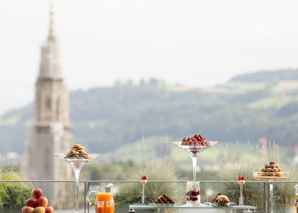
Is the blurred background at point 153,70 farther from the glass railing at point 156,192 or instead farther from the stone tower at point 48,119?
the glass railing at point 156,192

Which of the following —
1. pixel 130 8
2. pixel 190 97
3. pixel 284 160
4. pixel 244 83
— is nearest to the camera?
pixel 284 160

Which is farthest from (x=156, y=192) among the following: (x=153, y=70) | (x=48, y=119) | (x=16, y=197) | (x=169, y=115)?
(x=153, y=70)

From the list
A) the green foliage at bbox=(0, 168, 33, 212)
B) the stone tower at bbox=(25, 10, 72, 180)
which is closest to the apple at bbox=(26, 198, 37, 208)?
the green foliage at bbox=(0, 168, 33, 212)

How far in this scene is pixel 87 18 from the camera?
2463 inches

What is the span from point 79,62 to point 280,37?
20.2 metres

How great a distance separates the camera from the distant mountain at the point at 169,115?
188ft

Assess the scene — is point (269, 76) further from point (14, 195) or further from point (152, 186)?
point (14, 195)

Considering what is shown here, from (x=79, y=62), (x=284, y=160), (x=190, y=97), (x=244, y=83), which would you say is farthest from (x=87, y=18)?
(x=284, y=160)

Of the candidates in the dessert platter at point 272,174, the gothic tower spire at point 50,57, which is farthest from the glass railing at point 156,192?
the gothic tower spire at point 50,57

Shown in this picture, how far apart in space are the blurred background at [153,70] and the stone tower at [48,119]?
2.81ft

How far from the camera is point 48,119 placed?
208 ft

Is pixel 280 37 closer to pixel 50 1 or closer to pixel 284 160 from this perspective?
pixel 50 1

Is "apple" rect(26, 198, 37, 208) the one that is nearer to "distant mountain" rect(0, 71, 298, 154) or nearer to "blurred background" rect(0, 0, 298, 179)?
"distant mountain" rect(0, 71, 298, 154)

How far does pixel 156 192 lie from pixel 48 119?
57847 mm
